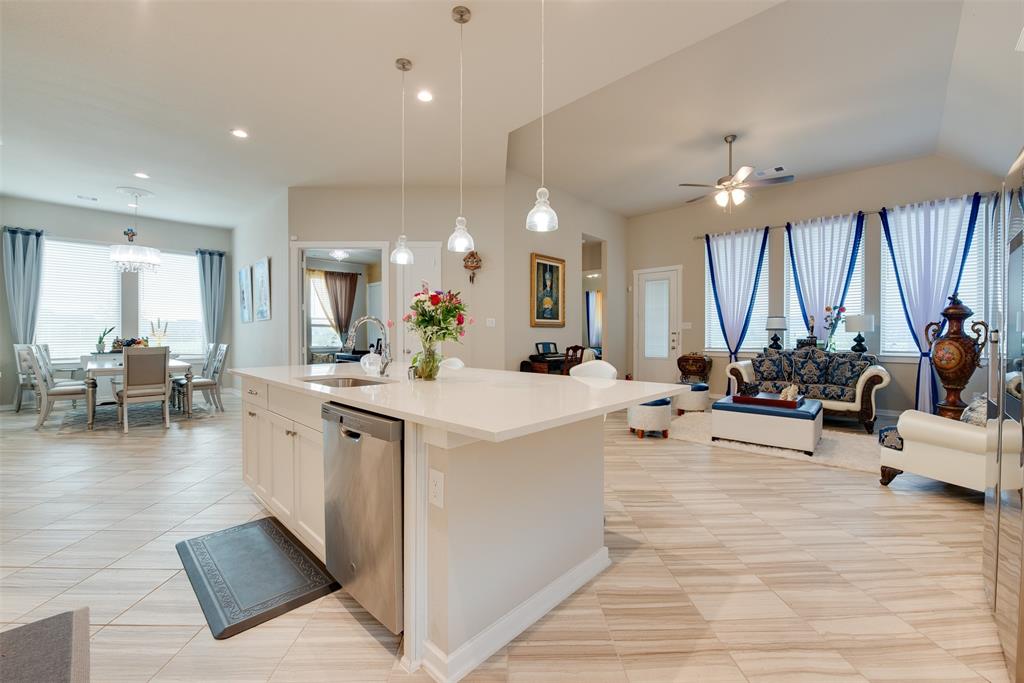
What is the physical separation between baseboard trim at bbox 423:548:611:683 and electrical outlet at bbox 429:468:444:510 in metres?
0.50

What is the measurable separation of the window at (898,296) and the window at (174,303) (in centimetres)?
1068

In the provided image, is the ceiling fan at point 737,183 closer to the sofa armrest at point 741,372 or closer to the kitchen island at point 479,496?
the sofa armrest at point 741,372

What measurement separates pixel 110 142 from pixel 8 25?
190 cm

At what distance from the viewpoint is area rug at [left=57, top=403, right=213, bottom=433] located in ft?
16.9

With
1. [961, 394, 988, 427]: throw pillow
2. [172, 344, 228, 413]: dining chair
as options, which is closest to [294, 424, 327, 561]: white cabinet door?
[961, 394, 988, 427]: throw pillow

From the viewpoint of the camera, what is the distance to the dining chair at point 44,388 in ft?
15.9

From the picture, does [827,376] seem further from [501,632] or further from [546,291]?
[501,632]

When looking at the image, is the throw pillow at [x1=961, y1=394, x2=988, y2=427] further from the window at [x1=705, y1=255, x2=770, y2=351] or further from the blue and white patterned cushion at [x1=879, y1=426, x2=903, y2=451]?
the window at [x1=705, y1=255, x2=770, y2=351]

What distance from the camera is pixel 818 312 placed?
19.4 ft

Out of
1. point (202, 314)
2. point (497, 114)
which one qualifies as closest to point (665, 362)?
point (497, 114)

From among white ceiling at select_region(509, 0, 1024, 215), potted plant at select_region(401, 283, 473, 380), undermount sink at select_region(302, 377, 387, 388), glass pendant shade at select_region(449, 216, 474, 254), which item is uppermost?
white ceiling at select_region(509, 0, 1024, 215)

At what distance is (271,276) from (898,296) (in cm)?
840

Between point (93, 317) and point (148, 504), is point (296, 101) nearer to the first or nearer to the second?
point (148, 504)

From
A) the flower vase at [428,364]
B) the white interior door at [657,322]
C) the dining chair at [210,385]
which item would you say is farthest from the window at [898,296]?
the dining chair at [210,385]
